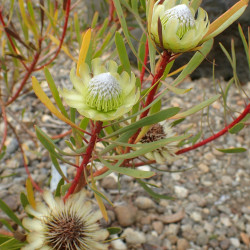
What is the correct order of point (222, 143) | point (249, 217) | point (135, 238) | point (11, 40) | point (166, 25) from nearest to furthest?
point (166, 25) < point (11, 40) < point (135, 238) < point (249, 217) < point (222, 143)

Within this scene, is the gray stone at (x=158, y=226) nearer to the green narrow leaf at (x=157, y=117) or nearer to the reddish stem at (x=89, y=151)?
the reddish stem at (x=89, y=151)

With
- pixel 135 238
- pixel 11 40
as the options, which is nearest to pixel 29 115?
pixel 11 40

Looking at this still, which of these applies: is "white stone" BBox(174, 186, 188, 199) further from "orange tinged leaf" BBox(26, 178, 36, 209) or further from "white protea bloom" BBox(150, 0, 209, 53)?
"white protea bloom" BBox(150, 0, 209, 53)

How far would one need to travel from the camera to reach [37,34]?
95 cm

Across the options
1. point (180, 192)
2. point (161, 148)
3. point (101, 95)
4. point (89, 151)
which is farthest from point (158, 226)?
point (101, 95)

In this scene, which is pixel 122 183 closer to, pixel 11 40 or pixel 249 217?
pixel 249 217

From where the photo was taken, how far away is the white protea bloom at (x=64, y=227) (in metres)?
0.63

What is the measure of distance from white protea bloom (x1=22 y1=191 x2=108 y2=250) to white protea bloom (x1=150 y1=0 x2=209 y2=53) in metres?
0.38

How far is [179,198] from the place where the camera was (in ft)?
4.29

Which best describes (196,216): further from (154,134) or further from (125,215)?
(154,134)

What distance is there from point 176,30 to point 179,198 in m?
0.98

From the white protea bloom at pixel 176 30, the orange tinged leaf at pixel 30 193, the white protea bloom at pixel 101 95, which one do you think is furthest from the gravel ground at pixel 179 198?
the white protea bloom at pixel 176 30

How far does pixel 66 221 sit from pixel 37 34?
0.55m

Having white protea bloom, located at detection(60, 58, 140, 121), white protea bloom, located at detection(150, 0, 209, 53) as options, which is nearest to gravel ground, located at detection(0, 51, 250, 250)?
white protea bloom, located at detection(60, 58, 140, 121)
